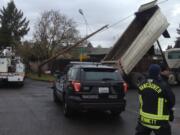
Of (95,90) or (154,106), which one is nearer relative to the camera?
(154,106)

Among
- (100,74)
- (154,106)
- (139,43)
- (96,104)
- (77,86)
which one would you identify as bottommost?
(96,104)

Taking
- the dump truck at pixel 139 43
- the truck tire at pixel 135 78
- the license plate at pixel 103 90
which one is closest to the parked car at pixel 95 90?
the license plate at pixel 103 90

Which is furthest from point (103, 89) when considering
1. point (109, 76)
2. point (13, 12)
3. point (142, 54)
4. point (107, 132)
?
point (13, 12)

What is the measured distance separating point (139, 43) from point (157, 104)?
643 inches

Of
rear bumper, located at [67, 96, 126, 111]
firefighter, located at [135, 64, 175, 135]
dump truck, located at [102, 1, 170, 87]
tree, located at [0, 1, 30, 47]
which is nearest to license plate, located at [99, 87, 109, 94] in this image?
rear bumper, located at [67, 96, 126, 111]

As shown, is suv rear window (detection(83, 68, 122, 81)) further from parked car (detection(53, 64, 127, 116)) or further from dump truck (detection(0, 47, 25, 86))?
dump truck (detection(0, 47, 25, 86))

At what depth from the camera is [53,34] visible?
50281 mm

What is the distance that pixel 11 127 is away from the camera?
403 inches

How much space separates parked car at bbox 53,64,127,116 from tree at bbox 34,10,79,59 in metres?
37.9

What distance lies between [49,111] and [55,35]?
3774 cm

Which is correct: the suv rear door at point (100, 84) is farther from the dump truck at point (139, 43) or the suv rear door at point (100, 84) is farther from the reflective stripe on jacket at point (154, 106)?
the dump truck at point (139, 43)

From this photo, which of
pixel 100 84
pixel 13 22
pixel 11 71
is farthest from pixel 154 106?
pixel 13 22

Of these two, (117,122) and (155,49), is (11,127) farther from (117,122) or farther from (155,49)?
(155,49)

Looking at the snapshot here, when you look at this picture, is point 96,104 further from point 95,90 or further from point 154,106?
point 154,106
